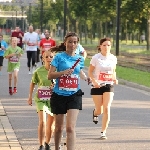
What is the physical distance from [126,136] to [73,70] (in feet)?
10.5

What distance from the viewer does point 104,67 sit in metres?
12.1

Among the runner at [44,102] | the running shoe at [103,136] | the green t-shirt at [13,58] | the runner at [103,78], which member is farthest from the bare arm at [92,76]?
the green t-shirt at [13,58]

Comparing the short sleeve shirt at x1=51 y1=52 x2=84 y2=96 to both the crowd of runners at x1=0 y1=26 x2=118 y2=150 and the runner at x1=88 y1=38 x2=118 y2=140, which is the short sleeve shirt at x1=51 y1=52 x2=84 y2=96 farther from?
the runner at x1=88 y1=38 x2=118 y2=140

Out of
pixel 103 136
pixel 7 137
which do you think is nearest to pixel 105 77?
pixel 103 136

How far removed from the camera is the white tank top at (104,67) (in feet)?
39.5

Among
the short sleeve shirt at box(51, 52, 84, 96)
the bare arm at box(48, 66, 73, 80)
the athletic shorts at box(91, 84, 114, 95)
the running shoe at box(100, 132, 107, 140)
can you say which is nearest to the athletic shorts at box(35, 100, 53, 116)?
the short sleeve shirt at box(51, 52, 84, 96)

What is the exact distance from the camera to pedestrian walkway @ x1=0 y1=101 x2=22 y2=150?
10576mm

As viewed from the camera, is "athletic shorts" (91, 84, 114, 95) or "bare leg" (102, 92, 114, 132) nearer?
"bare leg" (102, 92, 114, 132)

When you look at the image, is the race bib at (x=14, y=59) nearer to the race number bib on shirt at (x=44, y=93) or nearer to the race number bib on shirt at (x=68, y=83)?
the race number bib on shirt at (x=44, y=93)

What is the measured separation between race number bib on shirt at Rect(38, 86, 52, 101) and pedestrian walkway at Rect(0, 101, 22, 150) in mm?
874

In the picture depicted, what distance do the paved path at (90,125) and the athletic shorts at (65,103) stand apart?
1.52 metres

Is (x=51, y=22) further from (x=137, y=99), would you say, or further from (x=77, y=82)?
(x=77, y=82)

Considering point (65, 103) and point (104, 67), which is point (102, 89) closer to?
point (104, 67)

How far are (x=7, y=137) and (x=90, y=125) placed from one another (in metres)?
2.35
